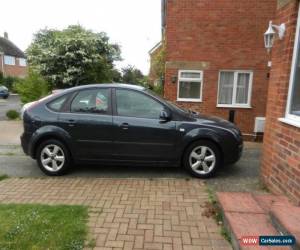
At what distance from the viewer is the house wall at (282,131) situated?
3938mm

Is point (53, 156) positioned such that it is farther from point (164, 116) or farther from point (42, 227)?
point (42, 227)

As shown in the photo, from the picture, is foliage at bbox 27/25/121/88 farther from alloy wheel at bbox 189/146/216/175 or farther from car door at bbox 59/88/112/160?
alloy wheel at bbox 189/146/216/175

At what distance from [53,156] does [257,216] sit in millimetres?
3791

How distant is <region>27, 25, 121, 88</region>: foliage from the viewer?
1455 cm

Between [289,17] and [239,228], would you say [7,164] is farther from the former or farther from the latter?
[289,17]

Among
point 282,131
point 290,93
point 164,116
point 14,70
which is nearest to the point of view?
point 290,93

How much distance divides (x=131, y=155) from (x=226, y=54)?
576cm

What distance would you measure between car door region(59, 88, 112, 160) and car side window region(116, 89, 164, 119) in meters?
0.22

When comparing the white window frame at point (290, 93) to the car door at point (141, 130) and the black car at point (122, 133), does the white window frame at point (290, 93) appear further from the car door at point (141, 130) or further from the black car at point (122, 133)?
the car door at point (141, 130)

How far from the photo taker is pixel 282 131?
14.2 ft

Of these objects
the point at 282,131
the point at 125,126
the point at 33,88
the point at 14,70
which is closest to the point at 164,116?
the point at 125,126

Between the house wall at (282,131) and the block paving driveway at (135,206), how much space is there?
1.08 meters

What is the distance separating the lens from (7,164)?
21.6 feet

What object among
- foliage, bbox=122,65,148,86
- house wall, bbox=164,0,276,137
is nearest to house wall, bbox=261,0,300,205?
house wall, bbox=164,0,276,137
